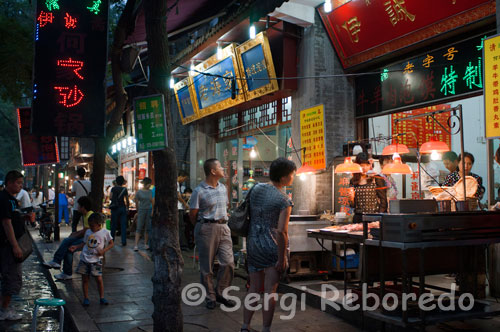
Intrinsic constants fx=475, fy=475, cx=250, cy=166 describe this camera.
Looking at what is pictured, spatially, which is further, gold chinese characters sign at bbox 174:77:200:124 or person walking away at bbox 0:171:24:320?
gold chinese characters sign at bbox 174:77:200:124

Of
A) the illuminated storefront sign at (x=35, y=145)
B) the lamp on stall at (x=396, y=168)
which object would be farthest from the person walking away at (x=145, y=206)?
the lamp on stall at (x=396, y=168)

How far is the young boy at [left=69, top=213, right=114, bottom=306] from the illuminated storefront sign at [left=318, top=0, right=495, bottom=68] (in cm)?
A: 669

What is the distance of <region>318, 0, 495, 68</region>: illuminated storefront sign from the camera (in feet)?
26.9

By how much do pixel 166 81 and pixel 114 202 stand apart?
32.3ft

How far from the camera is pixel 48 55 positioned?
844 cm

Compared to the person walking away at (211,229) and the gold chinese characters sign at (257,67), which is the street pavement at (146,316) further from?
the gold chinese characters sign at (257,67)

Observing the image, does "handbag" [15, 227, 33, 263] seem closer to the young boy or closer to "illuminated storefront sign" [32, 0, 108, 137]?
the young boy

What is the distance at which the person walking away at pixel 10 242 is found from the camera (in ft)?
21.5

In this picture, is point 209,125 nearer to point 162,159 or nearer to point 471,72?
point 471,72

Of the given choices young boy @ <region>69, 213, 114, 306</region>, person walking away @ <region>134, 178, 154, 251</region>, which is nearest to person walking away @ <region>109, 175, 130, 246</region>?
person walking away @ <region>134, 178, 154, 251</region>

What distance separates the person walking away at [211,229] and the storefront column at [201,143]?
10350mm

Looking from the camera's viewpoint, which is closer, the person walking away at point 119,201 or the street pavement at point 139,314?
the street pavement at point 139,314

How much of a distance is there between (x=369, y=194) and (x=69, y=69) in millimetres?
5746

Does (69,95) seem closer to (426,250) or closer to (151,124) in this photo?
(151,124)
